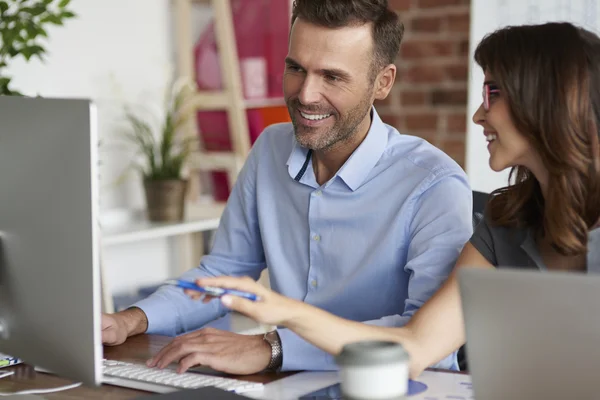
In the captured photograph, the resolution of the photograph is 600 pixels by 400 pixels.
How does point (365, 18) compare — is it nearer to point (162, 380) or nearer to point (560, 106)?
point (560, 106)

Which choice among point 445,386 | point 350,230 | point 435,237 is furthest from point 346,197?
point 445,386

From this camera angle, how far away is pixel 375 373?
3.07 ft

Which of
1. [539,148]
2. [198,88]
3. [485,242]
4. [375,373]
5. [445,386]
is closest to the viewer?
[375,373]

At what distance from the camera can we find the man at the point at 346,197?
194 centimetres

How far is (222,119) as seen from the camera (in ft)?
12.9

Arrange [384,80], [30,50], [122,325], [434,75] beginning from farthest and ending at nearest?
[434,75], [30,50], [384,80], [122,325]

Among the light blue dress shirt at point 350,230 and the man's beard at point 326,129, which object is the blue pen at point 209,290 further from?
the man's beard at point 326,129

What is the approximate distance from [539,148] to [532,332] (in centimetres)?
65

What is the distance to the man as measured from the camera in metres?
1.94

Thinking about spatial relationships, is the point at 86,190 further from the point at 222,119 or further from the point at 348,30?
the point at 222,119

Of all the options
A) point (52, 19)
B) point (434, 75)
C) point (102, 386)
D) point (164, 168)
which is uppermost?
point (52, 19)

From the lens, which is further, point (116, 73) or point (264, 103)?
point (264, 103)

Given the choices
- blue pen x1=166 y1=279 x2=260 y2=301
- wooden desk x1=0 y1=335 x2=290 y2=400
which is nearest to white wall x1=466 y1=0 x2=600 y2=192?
wooden desk x1=0 y1=335 x2=290 y2=400

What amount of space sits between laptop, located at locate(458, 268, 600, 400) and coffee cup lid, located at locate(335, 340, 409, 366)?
0.16m
